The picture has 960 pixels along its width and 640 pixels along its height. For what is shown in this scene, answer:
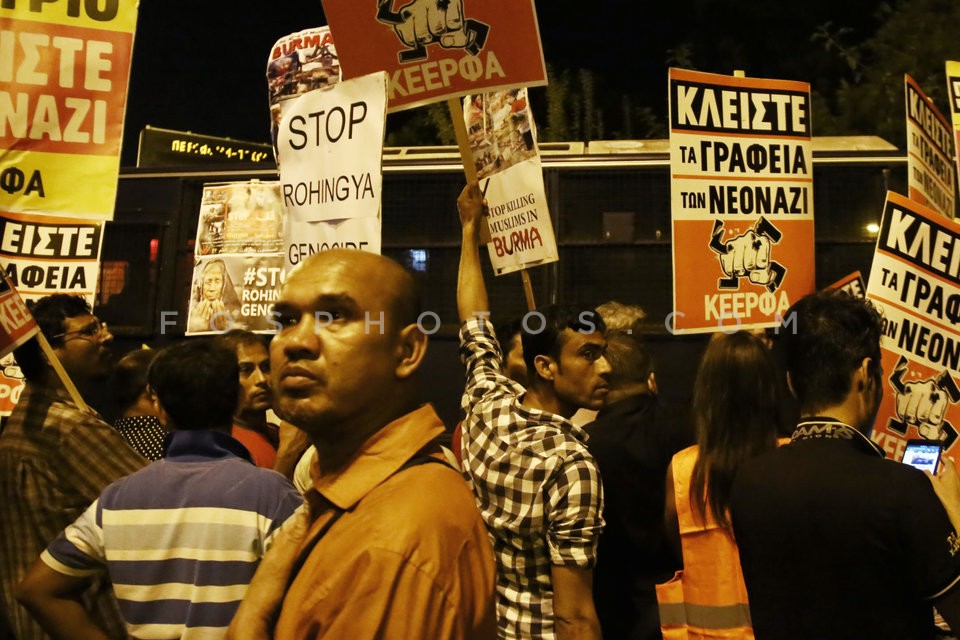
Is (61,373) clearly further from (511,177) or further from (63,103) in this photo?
(511,177)

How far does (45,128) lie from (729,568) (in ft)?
12.6

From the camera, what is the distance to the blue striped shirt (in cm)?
253

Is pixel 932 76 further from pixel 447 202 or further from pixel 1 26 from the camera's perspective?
pixel 1 26

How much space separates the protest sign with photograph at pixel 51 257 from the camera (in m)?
4.98

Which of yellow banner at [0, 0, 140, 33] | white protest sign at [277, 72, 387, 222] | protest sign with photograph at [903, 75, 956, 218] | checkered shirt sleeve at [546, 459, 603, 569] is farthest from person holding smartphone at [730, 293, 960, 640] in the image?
yellow banner at [0, 0, 140, 33]

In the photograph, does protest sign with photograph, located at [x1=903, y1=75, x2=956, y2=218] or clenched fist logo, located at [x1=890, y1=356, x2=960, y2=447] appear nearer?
clenched fist logo, located at [x1=890, y1=356, x2=960, y2=447]

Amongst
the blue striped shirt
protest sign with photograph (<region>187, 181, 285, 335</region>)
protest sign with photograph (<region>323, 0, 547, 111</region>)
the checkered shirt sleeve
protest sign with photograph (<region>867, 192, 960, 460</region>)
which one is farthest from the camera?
protest sign with photograph (<region>187, 181, 285, 335</region>)

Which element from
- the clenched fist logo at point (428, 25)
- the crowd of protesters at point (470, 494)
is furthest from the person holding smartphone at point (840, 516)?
the clenched fist logo at point (428, 25)

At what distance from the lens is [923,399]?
15.5 feet

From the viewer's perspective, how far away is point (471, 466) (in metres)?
3.02

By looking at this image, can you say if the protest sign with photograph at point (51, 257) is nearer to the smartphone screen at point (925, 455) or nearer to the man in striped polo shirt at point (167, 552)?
the man in striped polo shirt at point (167, 552)

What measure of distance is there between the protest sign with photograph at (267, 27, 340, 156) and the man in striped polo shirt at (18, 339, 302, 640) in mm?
3110

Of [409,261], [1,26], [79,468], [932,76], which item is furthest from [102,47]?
[932,76]

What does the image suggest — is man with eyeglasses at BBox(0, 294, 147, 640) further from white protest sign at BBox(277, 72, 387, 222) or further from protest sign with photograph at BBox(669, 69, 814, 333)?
protest sign with photograph at BBox(669, 69, 814, 333)
